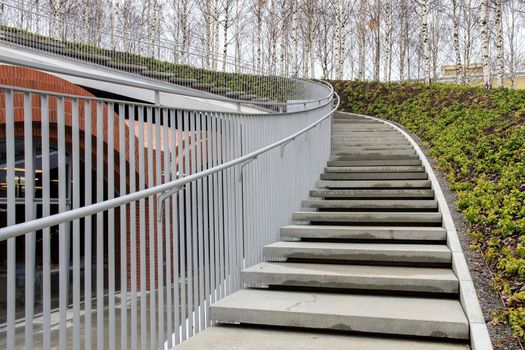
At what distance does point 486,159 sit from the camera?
24.7ft

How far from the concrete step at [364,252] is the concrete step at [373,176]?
2.62 meters

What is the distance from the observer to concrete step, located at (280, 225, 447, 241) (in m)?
5.45

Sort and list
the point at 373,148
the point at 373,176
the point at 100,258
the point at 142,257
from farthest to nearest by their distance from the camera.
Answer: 1. the point at 373,148
2. the point at 373,176
3. the point at 142,257
4. the point at 100,258

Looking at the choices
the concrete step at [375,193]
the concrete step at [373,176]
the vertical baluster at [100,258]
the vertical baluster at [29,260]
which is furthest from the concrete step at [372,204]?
the vertical baluster at [29,260]

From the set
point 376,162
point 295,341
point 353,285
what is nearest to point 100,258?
point 295,341

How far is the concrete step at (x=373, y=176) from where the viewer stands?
311 inches

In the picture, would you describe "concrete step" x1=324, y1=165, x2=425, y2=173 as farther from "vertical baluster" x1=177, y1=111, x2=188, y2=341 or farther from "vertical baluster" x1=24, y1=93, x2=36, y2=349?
"vertical baluster" x1=24, y1=93, x2=36, y2=349

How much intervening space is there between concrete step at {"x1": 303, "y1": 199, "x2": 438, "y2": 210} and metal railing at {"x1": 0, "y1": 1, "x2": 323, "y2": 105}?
892cm

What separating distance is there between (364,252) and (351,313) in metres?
1.31

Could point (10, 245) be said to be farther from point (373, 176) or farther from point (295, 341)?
point (373, 176)

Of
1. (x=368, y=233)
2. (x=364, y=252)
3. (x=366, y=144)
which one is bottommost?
(x=364, y=252)

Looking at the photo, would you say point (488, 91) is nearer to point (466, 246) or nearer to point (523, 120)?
point (523, 120)

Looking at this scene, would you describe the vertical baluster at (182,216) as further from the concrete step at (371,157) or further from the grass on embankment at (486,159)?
the concrete step at (371,157)

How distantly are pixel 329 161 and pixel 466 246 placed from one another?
4397 mm
